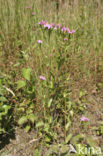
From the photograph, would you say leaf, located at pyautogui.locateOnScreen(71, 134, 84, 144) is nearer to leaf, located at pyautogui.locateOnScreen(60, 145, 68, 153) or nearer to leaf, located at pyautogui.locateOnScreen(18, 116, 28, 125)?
leaf, located at pyautogui.locateOnScreen(60, 145, 68, 153)

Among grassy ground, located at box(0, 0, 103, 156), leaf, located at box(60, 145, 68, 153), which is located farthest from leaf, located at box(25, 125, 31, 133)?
leaf, located at box(60, 145, 68, 153)

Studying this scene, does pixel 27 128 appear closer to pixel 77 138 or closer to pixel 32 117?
pixel 32 117

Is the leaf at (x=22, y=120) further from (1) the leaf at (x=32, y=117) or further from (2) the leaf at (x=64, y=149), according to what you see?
(2) the leaf at (x=64, y=149)

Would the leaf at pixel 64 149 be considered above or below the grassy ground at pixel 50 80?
below

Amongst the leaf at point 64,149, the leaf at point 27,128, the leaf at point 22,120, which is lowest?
the leaf at point 64,149

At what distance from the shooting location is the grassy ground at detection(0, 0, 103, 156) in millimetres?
1224

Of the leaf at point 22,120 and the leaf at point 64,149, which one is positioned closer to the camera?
the leaf at point 64,149

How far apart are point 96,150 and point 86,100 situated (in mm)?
624

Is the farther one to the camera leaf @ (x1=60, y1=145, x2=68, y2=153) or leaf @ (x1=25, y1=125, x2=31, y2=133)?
leaf @ (x1=25, y1=125, x2=31, y2=133)

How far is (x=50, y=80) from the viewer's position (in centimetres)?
151

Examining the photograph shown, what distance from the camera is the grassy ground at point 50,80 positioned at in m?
1.22

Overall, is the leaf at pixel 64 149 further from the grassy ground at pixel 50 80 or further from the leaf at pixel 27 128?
the leaf at pixel 27 128

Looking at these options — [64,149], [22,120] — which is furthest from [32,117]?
[64,149]

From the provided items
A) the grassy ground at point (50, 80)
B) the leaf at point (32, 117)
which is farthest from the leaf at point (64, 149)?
the leaf at point (32, 117)
